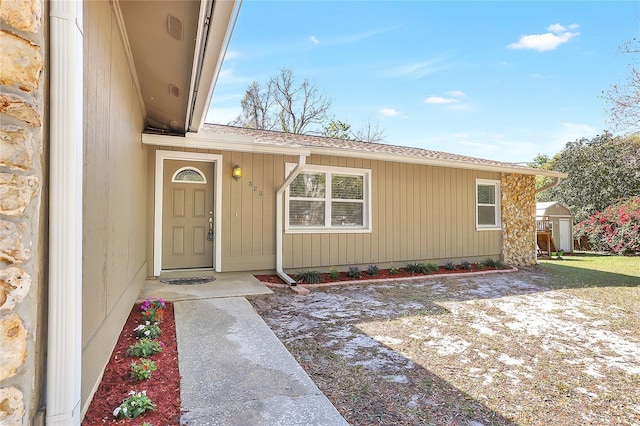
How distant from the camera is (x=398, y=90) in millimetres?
15805

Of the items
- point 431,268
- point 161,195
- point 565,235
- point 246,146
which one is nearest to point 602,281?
point 431,268

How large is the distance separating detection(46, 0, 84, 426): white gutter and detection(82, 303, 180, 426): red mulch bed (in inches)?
20.6

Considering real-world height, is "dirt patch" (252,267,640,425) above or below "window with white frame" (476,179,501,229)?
below

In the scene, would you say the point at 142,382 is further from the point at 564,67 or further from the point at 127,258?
the point at 564,67

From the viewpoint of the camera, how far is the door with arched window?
5730mm

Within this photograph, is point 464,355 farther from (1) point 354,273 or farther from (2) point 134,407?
(1) point 354,273

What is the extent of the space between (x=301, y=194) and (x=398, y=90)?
11315 mm

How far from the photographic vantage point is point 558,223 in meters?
13.7

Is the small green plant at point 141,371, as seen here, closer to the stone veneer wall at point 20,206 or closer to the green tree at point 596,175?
the stone veneer wall at point 20,206

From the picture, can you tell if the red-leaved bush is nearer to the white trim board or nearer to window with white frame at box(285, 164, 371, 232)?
window with white frame at box(285, 164, 371, 232)

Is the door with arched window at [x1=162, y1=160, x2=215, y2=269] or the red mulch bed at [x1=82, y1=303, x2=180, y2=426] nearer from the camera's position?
the red mulch bed at [x1=82, y1=303, x2=180, y2=426]

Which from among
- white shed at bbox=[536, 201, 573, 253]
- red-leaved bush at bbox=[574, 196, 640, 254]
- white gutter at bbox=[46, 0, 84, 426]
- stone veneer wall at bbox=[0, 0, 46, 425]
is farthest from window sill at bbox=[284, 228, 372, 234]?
white shed at bbox=[536, 201, 573, 253]

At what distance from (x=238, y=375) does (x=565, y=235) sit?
51.6 ft

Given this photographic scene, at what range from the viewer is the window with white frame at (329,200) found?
6672mm
